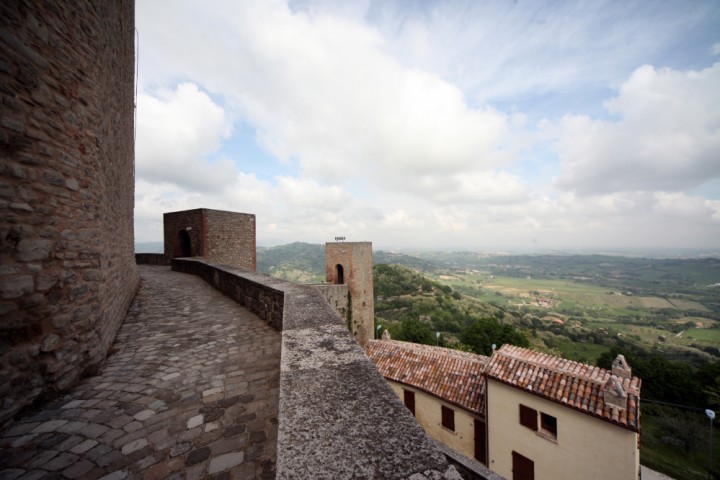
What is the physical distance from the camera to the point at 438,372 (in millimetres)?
10547

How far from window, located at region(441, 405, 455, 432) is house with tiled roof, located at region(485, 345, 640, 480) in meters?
1.31

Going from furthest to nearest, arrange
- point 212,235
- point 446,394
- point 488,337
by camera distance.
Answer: point 488,337
point 212,235
point 446,394

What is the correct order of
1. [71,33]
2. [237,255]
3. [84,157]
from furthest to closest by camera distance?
[237,255], [84,157], [71,33]

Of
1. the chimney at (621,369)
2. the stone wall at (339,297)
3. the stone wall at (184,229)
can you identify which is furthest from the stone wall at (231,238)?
the chimney at (621,369)

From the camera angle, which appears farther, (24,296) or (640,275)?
(640,275)

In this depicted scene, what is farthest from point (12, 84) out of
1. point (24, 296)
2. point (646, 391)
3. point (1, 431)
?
point (646, 391)

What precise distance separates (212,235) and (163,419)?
11.4 meters

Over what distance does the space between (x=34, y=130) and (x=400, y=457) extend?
340 centimetres

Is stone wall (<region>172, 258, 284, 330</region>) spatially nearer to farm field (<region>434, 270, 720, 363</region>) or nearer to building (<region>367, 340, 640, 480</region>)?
building (<region>367, 340, 640, 480</region>)

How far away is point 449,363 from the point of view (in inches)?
425

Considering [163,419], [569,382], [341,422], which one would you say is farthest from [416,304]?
[341,422]

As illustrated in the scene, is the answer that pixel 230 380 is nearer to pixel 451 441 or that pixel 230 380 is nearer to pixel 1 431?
pixel 1 431

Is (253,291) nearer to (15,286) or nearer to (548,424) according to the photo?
(15,286)

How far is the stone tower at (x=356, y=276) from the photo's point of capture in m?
16.3
